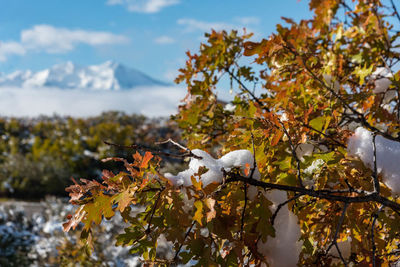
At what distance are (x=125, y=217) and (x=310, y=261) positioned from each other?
83 cm

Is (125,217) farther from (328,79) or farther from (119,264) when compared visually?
(119,264)

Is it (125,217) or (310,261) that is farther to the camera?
(310,261)

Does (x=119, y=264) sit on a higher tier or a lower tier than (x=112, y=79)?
lower

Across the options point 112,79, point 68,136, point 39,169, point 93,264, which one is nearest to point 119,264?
point 93,264

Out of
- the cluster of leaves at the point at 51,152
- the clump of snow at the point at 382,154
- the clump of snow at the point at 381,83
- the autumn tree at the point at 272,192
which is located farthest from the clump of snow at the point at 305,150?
the cluster of leaves at the point at 51,152

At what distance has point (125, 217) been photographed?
→ 47.3 inches

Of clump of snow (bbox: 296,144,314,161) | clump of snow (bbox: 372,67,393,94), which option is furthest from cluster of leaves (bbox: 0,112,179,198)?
clump of snow (bbox: 296,144,314,161)

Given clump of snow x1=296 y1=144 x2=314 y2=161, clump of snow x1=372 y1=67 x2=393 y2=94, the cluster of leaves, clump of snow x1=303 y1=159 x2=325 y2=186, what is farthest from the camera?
the cluster of leaves

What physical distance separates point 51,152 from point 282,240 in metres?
9.12

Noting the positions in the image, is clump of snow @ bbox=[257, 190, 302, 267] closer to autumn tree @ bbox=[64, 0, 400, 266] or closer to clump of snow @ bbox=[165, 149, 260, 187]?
autumn tree @ bbox=[64, 0, 400, 266]

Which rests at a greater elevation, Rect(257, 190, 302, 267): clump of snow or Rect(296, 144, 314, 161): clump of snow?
Rect(296, 144, 314, 161): clump of snow

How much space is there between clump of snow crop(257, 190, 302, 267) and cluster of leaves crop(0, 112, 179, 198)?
6.54 m

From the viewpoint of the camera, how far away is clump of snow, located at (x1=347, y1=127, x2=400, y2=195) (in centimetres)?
139

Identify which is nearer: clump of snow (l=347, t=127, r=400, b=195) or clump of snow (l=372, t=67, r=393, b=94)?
clump of snow (l=347, t=127, r=400, b=195)
